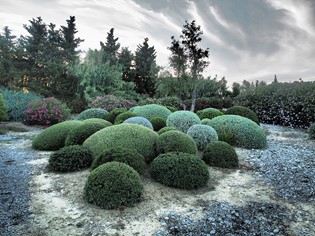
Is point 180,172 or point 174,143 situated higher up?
point 174,143

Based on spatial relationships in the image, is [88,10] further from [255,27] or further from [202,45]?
[202,45]

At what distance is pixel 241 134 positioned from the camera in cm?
802

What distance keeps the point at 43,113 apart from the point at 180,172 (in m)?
10.6

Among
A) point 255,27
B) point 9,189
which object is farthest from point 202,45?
point 9,189

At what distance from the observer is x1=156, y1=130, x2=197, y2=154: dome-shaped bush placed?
18.6ft

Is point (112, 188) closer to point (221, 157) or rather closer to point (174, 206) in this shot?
point (174, 206)

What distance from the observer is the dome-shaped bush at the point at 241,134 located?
7855 millimetres

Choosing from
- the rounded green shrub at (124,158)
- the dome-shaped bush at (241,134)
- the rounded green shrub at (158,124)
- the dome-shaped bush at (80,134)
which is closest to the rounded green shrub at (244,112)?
the dome-shaped bush at (241,134)

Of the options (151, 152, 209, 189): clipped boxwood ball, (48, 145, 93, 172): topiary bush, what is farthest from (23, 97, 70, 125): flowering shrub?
(151, 152, 209, 189): clipped boxwood ball

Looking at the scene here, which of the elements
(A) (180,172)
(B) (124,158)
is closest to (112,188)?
(B) (124,158)

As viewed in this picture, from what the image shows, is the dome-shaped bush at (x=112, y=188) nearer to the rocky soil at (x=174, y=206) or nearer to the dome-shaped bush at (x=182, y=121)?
the rocky soil at (x=174, y=206)

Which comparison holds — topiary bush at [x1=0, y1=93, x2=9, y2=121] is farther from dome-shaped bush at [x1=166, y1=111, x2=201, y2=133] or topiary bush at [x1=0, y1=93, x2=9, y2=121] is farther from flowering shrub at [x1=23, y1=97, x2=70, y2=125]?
dome-shaped bush at [x1=166, y1=111, x2=201, y2=133]

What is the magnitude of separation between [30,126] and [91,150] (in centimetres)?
834

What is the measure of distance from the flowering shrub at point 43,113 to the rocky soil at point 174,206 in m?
7.25
